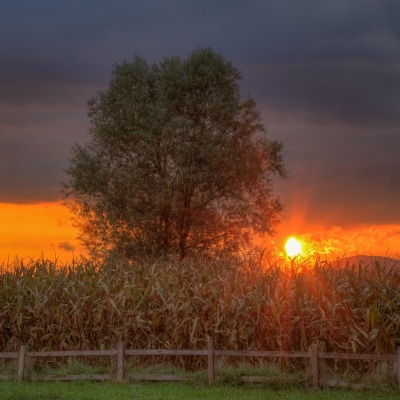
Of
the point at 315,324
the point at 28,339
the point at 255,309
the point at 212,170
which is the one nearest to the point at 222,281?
the point at 255,309

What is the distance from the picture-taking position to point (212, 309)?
23.2 m

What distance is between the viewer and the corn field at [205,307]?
2211 centimetres

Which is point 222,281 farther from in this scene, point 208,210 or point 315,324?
point 208,210

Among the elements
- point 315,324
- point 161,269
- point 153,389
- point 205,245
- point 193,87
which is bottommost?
point 153,389

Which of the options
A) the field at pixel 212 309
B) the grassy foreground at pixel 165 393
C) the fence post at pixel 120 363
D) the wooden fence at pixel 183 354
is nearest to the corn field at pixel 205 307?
the field at pixel 212 309

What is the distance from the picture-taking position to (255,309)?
22750mm

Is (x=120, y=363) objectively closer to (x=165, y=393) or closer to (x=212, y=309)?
(x=165, y=393)

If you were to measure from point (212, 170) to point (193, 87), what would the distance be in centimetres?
565

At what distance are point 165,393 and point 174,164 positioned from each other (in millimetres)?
28206

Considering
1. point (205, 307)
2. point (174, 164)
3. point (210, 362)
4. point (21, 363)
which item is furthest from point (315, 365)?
point (174, 164)

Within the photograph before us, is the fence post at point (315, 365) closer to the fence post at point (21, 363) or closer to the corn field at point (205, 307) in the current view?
the corn field at point (205, 307)

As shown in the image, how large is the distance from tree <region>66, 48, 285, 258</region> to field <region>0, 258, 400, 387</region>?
793 inches

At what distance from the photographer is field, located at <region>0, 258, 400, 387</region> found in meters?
22.0

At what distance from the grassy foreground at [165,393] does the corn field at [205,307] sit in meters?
2.02
